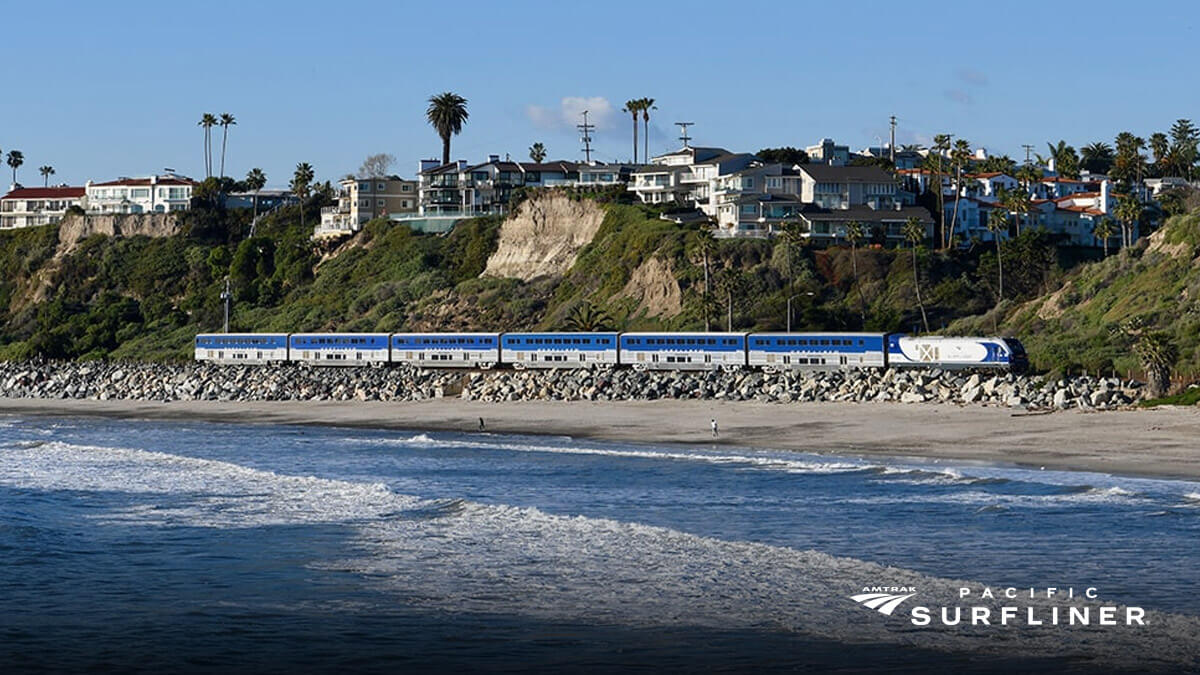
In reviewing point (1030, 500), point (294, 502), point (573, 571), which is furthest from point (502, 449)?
point (573, 571)

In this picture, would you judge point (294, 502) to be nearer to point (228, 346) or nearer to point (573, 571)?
point (573, 571)

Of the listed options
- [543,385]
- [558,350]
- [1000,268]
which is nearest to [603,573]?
[543,385]

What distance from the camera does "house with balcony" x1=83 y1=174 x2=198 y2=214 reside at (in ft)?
585

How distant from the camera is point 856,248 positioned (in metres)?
111

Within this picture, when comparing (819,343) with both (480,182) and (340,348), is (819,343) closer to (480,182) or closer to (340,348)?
(340,348)

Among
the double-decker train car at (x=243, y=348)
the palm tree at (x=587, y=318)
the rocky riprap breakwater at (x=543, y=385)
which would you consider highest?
the palm tree at (x=587, y=318)

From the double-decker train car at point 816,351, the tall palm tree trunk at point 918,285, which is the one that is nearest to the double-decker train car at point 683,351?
the double-decker train car at point 816,351

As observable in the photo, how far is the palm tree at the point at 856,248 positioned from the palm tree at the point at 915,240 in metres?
3.62

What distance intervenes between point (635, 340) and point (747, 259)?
31.0 metres

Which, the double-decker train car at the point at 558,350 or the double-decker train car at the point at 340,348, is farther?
the double-decker train car at the point at 340,348

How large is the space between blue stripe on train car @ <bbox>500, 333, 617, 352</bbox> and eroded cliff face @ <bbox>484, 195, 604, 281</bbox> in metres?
38.7

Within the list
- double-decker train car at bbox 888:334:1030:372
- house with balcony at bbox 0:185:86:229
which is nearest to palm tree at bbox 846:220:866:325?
double-decker train car at bbox 888:334:1030:372

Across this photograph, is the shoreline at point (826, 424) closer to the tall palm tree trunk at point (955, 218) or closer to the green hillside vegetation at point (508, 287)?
the green hillside vegetation at point (508, 287)

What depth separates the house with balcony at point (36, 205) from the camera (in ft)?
617
